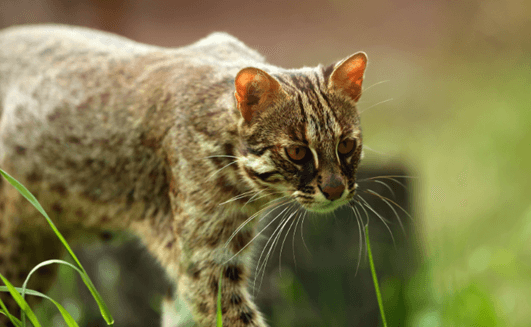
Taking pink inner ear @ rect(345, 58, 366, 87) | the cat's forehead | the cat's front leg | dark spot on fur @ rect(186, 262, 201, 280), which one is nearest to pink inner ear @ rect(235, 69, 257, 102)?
the cat's forehead

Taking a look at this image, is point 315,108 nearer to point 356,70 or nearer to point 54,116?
point 356,70

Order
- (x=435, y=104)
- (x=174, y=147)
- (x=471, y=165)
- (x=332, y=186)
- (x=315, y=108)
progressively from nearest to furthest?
(x=332, y=186) → (x=315, y=108) → (x=174, y=147) → (x=471, y=165) → (x=435, y=104)

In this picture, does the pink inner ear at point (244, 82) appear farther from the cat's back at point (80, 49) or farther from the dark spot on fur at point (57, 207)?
the dark spot on fur at point (57, 207)

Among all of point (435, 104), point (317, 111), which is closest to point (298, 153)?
point (317, 111)

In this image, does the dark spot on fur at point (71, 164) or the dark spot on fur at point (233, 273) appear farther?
the dark spot on fur at point (71, 164)

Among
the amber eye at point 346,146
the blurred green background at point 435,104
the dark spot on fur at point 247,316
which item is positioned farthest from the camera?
the blurred green background at point 435,104

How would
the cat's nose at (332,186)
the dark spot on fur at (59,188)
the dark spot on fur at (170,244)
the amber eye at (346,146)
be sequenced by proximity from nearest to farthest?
the cat's nose at (332,186), the amber eye at (346,146), the dark spot on fur at (170,244), the dark spot on fur at (59,188)

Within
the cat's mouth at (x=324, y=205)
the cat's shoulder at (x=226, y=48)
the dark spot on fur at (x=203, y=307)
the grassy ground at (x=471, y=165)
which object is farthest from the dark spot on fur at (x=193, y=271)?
the grassy ground at (x=471, y=165)

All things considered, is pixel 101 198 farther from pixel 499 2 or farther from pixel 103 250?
pixel 499 2
